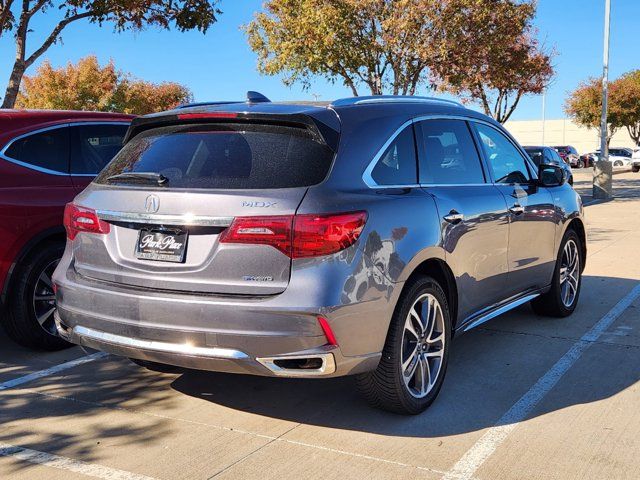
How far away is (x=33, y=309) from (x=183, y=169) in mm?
2261

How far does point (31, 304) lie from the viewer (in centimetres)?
553

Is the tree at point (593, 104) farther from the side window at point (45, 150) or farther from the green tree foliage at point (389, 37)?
the side window at point (45, 150)

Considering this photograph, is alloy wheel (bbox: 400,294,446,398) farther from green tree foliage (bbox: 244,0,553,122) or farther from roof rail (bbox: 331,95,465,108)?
green tree foliage (bbox: 244,0,553,122)

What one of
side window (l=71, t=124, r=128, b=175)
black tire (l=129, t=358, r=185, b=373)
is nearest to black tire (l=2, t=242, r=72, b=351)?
side window (l=71, t=124, r=128, b=175)

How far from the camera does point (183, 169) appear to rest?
4.03 metres

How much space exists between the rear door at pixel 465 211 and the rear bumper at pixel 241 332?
1021 mm

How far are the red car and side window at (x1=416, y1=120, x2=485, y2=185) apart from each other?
2.79 meters

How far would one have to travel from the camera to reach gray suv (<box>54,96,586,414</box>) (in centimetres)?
362

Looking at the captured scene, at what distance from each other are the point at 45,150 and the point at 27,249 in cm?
86

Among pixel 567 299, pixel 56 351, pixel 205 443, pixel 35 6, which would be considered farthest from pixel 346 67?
pixel 205 443

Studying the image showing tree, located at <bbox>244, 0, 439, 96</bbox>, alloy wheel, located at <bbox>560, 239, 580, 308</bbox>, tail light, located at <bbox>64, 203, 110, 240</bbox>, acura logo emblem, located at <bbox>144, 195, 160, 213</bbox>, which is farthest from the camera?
tree, located at <bbox>244, 0, 439, 96</bbox>

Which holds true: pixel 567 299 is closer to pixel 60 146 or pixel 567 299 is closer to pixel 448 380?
pixel 448 380

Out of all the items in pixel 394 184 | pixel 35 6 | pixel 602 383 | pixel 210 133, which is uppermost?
pixel 35 6

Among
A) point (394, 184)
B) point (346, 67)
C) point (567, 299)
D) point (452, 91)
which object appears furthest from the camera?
point (452, 91)
